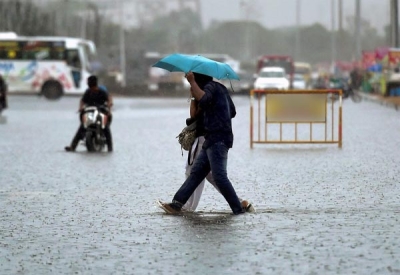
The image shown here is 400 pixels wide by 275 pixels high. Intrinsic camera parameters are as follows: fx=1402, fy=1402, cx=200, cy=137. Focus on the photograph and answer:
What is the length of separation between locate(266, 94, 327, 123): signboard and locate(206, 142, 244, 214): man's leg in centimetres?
1173

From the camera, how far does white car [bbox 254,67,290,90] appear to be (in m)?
60.1

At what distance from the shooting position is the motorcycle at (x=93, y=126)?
2248 cm

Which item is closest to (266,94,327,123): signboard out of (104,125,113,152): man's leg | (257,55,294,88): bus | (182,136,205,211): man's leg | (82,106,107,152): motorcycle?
(104,125,113,152): man's leg

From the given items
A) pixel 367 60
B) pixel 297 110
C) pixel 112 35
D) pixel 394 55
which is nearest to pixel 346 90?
pixel 394 55

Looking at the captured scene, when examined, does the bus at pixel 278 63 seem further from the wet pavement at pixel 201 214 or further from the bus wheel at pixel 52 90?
the wet pavement at pixel 201 214

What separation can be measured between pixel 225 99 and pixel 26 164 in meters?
7.73

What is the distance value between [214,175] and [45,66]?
1970 inches

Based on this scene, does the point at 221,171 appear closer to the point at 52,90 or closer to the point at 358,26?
the point at 52,90

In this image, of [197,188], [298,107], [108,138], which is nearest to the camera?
[197,188]

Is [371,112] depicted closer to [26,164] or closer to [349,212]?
[26,164]

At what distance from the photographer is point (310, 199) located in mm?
13711

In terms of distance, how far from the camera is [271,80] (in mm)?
61219

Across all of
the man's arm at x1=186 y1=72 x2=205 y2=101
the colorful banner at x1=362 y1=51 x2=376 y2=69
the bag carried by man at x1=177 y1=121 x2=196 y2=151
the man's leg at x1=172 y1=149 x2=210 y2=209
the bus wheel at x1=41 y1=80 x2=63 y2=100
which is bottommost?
the bus wheel at x1=41 y1=80 x2=63 y2=100

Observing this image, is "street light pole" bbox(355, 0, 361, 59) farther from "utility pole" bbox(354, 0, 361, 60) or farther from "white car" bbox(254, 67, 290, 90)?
"white car" bbox(254, 67, 290, 90)
